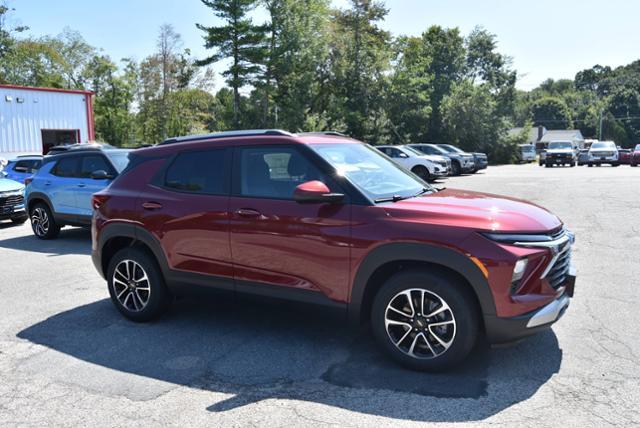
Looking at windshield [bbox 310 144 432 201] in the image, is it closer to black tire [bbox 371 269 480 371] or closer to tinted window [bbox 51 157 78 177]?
black tire [bbox 371 269 480 371]

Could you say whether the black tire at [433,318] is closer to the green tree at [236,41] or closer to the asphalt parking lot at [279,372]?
the asphalt parking lot at [279,372]

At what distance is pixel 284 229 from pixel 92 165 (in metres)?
7.02

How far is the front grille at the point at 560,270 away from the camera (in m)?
3.72

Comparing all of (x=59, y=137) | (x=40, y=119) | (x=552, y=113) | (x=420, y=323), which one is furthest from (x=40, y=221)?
(x=552, y=113)

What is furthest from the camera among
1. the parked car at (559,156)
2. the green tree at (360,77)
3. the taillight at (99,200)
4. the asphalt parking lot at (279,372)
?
the green tree at (360,77)

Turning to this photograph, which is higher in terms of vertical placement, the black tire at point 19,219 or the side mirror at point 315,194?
the side mirror at point 315,194

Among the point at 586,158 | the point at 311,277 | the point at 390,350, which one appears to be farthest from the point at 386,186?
the point at 586,158

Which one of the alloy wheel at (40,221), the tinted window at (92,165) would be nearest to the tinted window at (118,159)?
the tinted window at (92,165)

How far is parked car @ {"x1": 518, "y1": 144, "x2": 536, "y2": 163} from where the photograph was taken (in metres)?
47.2

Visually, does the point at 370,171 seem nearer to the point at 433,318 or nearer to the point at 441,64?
the point at 433,318

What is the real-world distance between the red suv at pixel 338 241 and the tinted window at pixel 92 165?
4.69 metres

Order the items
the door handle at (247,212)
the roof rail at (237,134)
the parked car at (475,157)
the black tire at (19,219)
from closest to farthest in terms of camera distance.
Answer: the door handle at (247,212) → the roof rail at (237,134) → the black tire at (19,219) → the parked car at (475,157)

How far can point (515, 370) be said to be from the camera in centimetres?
390

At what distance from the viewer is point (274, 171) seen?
445cm
